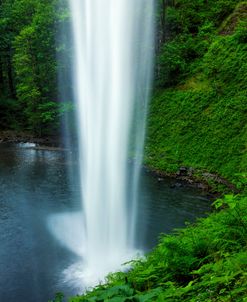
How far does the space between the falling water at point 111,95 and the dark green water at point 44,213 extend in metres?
1.21

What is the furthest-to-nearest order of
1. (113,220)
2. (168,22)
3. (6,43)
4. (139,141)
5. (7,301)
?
(6,43), (168,22), (139,141), (113,220), (7,301)

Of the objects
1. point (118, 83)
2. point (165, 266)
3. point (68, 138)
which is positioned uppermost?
point (165, 266)

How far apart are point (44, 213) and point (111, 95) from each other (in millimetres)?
13382

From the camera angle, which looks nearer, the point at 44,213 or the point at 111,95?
the point at 44,213

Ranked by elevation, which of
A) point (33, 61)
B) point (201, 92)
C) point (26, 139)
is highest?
point (33, 61)

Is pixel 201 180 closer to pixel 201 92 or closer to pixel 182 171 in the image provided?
pixel 182 171

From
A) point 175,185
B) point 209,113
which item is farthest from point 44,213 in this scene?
point 209,113

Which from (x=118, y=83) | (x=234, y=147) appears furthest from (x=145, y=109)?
(x=234, y=147)

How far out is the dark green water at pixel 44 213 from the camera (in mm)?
14609

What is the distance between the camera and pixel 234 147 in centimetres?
2619

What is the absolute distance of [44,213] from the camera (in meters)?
21.0

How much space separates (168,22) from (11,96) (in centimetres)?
1826

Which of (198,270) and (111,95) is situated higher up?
(198,270)

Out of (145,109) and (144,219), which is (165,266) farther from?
(145,109)
